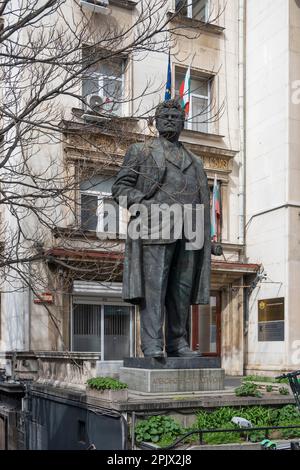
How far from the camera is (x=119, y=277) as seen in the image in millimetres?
19609

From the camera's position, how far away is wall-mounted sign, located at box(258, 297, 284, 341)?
66.4 ft

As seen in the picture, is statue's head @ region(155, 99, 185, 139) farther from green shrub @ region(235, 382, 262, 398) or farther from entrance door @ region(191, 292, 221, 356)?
entrance door @ region(191, 292, 221, 356)

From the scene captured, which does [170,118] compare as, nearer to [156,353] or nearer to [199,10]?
[156,353]

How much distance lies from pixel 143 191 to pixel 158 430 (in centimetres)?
326

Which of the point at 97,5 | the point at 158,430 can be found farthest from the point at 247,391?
the point at 97,5

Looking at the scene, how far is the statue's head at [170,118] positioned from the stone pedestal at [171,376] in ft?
10.4

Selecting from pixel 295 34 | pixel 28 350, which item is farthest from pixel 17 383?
pixel 295 34

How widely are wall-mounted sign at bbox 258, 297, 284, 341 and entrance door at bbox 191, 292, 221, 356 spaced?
1663 millimetres

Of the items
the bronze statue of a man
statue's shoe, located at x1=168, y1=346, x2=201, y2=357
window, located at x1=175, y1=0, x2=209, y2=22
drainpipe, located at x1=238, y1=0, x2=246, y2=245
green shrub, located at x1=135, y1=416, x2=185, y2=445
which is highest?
window, located at x1=175, y1=0, x2=209, y2=22

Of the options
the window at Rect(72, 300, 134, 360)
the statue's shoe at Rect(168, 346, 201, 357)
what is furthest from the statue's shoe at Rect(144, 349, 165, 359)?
the window at Rect(72, 300, 134, 360)

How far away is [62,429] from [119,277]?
994 centimetres
